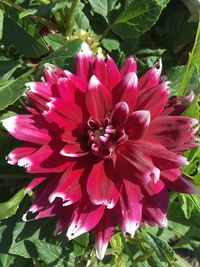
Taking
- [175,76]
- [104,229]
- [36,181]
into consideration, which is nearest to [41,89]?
[36,181]

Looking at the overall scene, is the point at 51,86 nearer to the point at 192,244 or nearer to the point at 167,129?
the point at 167,129

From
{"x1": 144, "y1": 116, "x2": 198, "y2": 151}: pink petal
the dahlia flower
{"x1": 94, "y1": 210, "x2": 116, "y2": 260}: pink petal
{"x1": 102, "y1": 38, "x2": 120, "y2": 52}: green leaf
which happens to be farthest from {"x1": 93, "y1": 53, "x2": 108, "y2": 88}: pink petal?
{"x1": 102, "y1": 38, "x2": 120, "y2": 52}: green leaf

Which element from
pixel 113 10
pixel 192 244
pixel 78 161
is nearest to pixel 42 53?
pixel 113 10

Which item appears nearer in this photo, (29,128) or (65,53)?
(29,128)

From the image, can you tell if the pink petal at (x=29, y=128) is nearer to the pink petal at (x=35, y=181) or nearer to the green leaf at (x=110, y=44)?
the pink petal at (x=35, y=181)

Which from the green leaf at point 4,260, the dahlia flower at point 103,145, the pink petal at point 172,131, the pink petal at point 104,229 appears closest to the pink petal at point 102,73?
the dahlia flower at point 103,145

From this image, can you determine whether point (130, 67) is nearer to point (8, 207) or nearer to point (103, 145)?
point (103, 145)

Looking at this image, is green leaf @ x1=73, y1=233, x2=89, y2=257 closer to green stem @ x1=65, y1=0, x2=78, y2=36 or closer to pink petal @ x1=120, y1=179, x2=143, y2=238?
pink petal @ x1=120, y1=179, x2=143, y2=238
